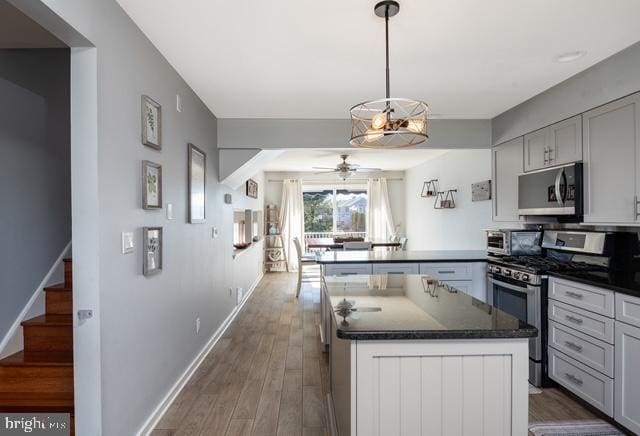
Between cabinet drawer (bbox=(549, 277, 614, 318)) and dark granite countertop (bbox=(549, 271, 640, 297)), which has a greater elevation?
dark granite countertop (bbox=(549, 271, 640, 297))

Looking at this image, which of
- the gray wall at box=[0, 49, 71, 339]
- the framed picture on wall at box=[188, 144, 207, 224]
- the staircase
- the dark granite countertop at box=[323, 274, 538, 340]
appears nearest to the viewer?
the dark granite countertop at box=[323, 274, 538, 340]

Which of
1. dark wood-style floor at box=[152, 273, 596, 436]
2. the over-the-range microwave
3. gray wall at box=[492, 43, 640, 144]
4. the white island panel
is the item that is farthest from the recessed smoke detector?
dark wood-style floor at box=[152, 273, 596, 436]

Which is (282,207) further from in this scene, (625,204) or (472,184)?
(625,204)

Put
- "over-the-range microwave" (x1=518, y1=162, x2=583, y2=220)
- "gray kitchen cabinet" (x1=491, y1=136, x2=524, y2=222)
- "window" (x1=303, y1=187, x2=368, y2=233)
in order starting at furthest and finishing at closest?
"window" (x1=303, y1=187, x2=368, y2=233) < "gray kitchen cabinet" (x1=491, y1=136, x2=524, y2=222) < "over-the-range microwave" (x1=518, y1=162, x2=583, y2=220)

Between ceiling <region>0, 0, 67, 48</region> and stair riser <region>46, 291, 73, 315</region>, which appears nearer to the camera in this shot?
ceiling <region>0, 0, 67, 48</region>

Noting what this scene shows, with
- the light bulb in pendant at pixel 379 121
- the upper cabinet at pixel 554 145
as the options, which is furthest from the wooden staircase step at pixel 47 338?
the upper cabinet at pixel 554 145

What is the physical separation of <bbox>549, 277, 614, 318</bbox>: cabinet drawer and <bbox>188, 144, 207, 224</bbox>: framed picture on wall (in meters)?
2.81

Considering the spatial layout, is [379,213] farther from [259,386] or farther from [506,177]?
[259,386]

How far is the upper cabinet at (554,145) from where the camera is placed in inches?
104

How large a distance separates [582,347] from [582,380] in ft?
0.72

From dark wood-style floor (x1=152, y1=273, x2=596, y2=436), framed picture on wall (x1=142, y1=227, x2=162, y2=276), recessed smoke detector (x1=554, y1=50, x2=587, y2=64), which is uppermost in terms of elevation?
recessed smoke detector (x1=554, y1=50, x2=587, y2=64)

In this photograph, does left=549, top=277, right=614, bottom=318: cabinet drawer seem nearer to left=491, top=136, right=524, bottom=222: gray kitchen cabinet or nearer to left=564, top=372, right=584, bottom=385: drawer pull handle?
left=564, top=372, right=584, bottom=385: drawer pull handle

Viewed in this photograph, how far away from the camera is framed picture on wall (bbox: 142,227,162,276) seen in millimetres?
2033

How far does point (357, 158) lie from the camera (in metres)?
6.50
